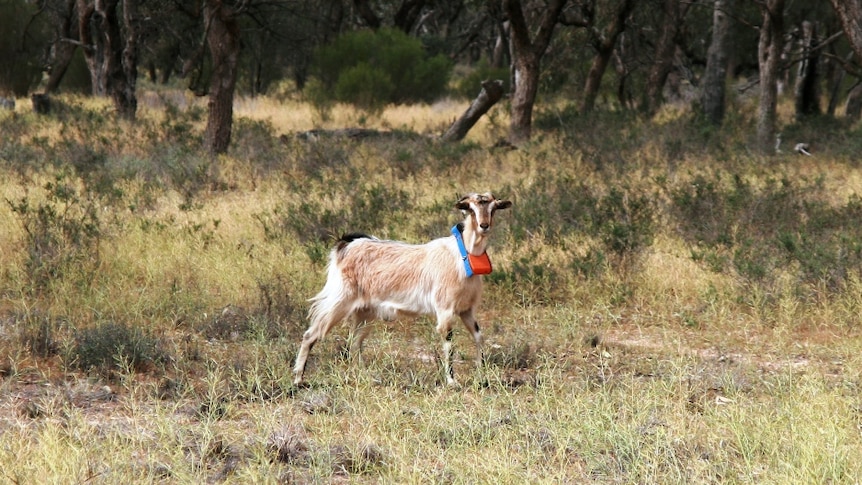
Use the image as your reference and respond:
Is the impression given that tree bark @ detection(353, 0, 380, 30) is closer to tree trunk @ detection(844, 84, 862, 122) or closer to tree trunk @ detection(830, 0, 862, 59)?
tree trunk @ detection(844, 84, 862, 122)

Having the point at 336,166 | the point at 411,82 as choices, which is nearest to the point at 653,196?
the point at 336,166

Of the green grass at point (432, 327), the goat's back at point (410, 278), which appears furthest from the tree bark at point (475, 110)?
the goat's back at point (410, 278)

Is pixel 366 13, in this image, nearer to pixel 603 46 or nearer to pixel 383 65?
pixel 383 65

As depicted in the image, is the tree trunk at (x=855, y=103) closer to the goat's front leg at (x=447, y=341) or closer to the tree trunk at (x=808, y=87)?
the tree trunk at (x=808, y=87)

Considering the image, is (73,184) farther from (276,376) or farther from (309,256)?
(276,376)

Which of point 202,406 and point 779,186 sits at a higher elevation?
point 779,186

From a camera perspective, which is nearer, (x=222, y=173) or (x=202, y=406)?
(x=202, y=406)

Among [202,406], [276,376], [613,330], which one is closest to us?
[202,406]

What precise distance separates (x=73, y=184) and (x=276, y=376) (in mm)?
7052

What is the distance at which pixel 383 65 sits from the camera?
24.6 m

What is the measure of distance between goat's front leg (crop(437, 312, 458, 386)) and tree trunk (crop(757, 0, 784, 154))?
1026 cm

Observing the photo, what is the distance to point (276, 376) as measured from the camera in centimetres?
608

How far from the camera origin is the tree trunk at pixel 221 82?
15461 mm

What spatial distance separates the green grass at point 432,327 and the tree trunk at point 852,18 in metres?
1.63
